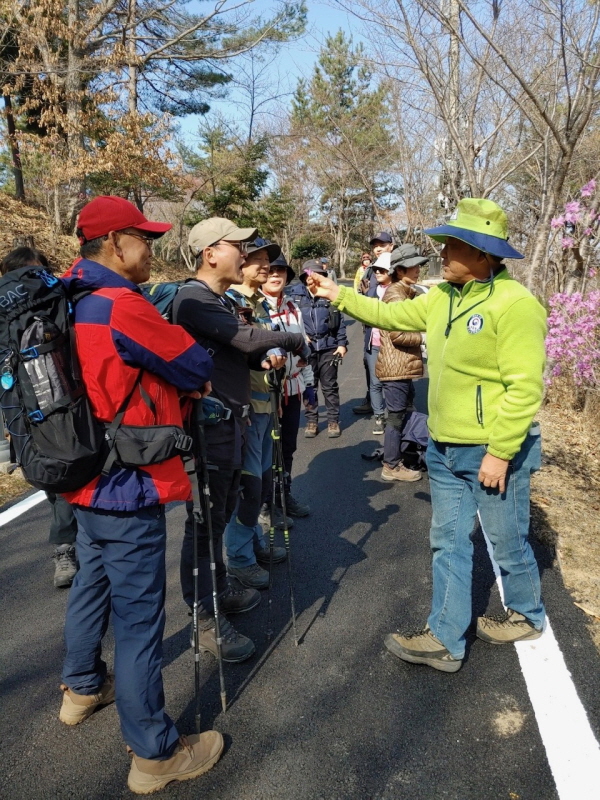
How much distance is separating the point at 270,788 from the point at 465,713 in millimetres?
887

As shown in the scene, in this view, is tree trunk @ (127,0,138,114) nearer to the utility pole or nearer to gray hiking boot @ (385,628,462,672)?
the utility pole

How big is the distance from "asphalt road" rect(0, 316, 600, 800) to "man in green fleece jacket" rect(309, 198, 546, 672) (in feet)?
0.68

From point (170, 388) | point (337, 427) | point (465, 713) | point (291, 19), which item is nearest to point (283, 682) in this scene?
point (465, 713)

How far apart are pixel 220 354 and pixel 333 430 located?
410 cm

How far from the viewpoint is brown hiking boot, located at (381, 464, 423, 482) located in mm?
5105

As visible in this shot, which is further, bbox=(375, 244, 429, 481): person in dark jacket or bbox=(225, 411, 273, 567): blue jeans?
bbox=(375, 244, 429, 481): person in dark jacket

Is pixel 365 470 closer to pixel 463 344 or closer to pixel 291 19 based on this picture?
pixel 463 344

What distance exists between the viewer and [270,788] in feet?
6.59

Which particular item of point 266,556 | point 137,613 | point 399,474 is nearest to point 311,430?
point 399,474

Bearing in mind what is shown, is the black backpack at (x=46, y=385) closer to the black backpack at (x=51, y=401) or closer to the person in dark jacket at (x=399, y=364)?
the black backpack at (x=51, y=401)

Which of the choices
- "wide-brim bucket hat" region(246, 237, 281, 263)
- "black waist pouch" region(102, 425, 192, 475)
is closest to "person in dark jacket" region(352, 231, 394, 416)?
"wide-brim bucket hat" region(246, 237, 281, 263)

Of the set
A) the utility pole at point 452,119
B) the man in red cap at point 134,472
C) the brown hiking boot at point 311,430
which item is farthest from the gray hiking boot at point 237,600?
the brown hiking boot at point 311,430

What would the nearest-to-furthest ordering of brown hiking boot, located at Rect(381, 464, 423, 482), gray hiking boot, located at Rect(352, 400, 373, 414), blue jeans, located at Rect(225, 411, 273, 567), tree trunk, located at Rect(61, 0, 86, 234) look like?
blue jeans, located at Rect(225, 411, 273, 567)
brown hiking boot, located at Rect(381, 464, 423, 482)
gray hiking boot, located at Rect(352, 400, 373, 414)
tree trunk, located at Rect(61, 0, 86, 234)

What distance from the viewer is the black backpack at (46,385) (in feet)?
5.76
